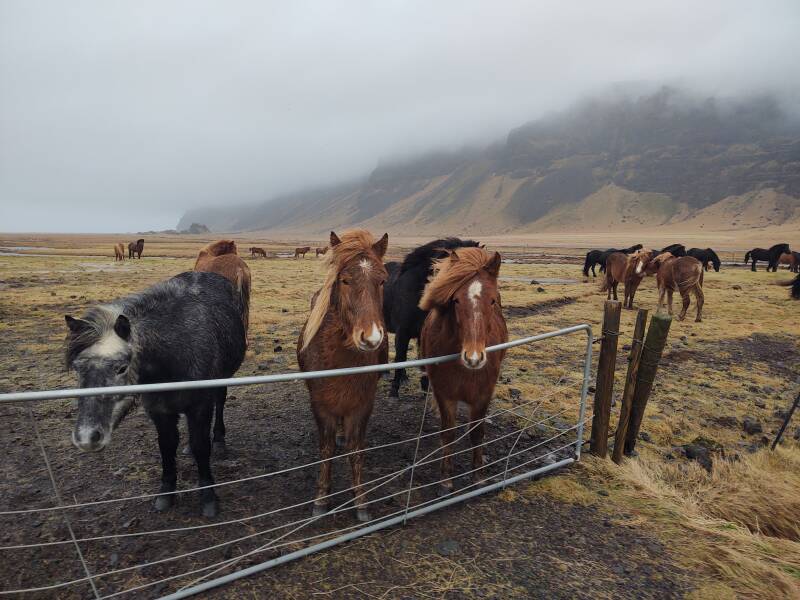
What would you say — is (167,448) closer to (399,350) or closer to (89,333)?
(89,333)

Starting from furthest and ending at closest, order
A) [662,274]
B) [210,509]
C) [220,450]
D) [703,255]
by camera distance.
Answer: [703,255]
[662,274]
[220,450]
[210,509]

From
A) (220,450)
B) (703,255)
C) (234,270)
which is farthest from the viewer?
(703,255)

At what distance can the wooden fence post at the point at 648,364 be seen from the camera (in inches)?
193

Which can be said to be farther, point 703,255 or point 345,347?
point 703,255

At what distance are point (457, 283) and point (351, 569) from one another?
2.68 metres

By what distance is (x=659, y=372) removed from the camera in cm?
909

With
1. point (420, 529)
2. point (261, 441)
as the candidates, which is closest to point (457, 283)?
point (420, 529)

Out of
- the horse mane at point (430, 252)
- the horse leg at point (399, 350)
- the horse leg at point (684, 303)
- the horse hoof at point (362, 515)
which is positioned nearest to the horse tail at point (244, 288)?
the horse leg at point (399, 350)

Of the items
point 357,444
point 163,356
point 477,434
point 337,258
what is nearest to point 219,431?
point 163,356

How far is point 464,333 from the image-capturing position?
3.88 m

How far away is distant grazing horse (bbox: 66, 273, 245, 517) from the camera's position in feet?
10.5

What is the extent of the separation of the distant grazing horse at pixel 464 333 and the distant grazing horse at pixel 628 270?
44.3ft

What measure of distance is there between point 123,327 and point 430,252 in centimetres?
428

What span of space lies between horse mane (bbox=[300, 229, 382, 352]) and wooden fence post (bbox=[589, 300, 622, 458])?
9.66 ft
